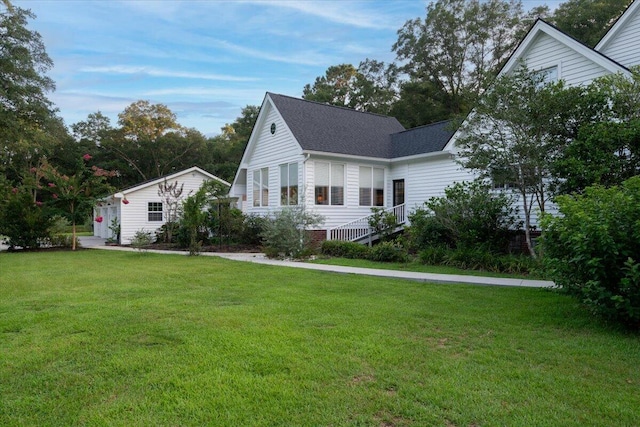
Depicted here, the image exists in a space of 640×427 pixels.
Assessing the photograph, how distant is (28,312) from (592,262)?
731 centimetres

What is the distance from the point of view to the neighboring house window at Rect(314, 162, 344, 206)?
16.4 metres

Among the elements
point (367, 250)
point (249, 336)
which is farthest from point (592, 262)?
point (367, 250)

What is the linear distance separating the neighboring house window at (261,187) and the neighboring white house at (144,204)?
8.82 ft

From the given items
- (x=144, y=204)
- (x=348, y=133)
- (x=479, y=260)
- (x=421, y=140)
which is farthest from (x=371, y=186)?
(x=144, y=204)

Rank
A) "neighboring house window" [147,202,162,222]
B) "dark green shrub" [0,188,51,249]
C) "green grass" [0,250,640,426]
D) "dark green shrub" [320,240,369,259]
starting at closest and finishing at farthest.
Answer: "green grass" [0,250,640,426] → "dark green shrub" [320,240,369,259] → "dark green shrub" [0,188,51,249] → "neighboring house window" [147,202,162,222]

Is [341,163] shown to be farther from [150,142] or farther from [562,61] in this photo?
[150,142]

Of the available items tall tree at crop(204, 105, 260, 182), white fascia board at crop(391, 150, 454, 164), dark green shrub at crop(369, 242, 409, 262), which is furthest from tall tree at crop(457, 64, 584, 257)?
tall tree at crop(204, 105, 260, 182)

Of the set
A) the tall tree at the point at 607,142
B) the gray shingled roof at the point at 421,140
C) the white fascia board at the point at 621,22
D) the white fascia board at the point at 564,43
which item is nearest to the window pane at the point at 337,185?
the gray shingled roof at the point at 421,140

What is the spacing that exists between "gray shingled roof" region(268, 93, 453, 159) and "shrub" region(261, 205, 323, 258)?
11.5ft

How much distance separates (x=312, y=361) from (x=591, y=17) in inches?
1192

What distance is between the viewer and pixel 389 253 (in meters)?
11.9

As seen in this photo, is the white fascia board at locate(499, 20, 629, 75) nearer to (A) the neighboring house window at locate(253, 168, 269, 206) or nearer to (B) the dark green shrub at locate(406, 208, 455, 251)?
(B) the dark green shrub at locate(406, 208, 455, 251)

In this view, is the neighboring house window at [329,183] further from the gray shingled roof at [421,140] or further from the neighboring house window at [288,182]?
the gray shingled roof at [421,140]

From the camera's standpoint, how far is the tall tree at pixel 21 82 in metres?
22.0
